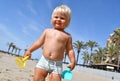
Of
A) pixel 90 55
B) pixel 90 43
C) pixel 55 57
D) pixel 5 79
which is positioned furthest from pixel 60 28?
pixel 90 55

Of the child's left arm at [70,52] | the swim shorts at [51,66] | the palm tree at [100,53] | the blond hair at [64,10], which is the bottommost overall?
the swim shorts at [51,66]

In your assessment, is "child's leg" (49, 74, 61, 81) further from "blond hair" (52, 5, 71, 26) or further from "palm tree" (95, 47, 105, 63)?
"palm tree" (95, 47, 105, 63)

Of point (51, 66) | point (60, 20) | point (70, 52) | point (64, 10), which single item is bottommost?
point (51, 66)

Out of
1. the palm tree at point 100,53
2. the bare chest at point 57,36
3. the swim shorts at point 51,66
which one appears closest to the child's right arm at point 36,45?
the bare chest at point 57,36

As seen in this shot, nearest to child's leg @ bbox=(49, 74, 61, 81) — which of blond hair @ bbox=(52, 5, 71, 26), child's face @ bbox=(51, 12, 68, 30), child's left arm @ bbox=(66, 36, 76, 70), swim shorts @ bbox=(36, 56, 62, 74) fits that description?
swim shorts @ bbox=(36, 56, 62, 74)

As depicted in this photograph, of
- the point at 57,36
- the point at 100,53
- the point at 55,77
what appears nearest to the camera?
the point at 55,77

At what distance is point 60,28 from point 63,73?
863 millimetres

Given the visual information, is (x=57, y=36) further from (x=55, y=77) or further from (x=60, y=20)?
(x=55, y=77)

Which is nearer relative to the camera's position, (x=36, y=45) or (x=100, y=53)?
(x=36, y=45)

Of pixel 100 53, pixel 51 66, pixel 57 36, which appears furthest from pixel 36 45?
pixel 100 53

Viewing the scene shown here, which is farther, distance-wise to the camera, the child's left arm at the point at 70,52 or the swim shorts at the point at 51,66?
the child's left arm at the point at 70,52

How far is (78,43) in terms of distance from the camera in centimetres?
9100

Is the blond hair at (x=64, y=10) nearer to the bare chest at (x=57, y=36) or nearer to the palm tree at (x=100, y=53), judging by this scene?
the bare chest at (x=57, y=36)

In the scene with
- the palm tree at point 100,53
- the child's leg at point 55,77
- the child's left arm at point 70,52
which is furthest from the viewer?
the palm tree at point 100,53
